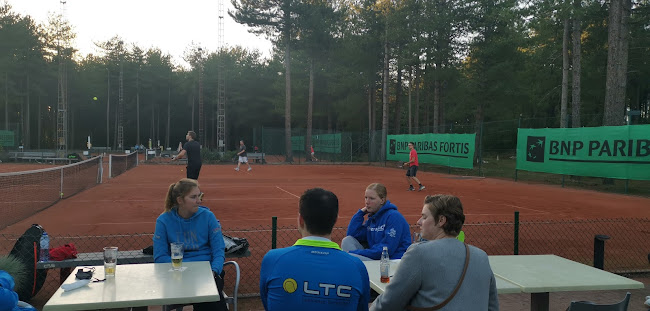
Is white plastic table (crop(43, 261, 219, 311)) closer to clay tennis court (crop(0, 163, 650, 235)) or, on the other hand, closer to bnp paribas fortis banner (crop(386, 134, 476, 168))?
clay tennis court (crop(0, 163, 650, 235))

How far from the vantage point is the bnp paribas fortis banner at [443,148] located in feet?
71.6

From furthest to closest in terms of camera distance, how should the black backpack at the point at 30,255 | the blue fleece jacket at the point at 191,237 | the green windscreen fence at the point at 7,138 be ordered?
the green windscreen fence at the point at 7,138 < the black backpack at the point at 30,255 < the blue fleece jacket at the point at 191,237

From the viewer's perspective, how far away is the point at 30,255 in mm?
4648

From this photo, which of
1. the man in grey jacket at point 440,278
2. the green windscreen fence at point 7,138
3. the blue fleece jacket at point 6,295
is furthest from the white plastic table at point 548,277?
the green windscreen fence at point 7,138

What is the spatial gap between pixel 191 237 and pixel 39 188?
13425 millimetres

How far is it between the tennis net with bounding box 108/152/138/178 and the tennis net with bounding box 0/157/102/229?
0.94 meters

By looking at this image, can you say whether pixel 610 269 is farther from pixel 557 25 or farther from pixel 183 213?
pixel 557 25

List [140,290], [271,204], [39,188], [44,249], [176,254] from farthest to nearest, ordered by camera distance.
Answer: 1. [39,188]
2. [271,204]
3. [44,249]
4. [176,254]
5. [140,290]

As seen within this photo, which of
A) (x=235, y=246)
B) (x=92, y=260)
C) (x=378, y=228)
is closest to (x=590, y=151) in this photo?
(x=378, y=228)

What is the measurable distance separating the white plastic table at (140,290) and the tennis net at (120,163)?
712 inches

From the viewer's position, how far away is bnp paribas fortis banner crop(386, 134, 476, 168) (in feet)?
71.6

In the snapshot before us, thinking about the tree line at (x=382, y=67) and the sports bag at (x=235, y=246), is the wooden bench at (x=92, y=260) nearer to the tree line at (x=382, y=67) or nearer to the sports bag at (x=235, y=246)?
the sports bag at (x=235, y=246)

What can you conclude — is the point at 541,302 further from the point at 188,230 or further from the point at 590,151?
the point at 590,151

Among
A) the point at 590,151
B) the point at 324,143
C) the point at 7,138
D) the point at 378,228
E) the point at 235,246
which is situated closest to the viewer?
the point at 378,228
